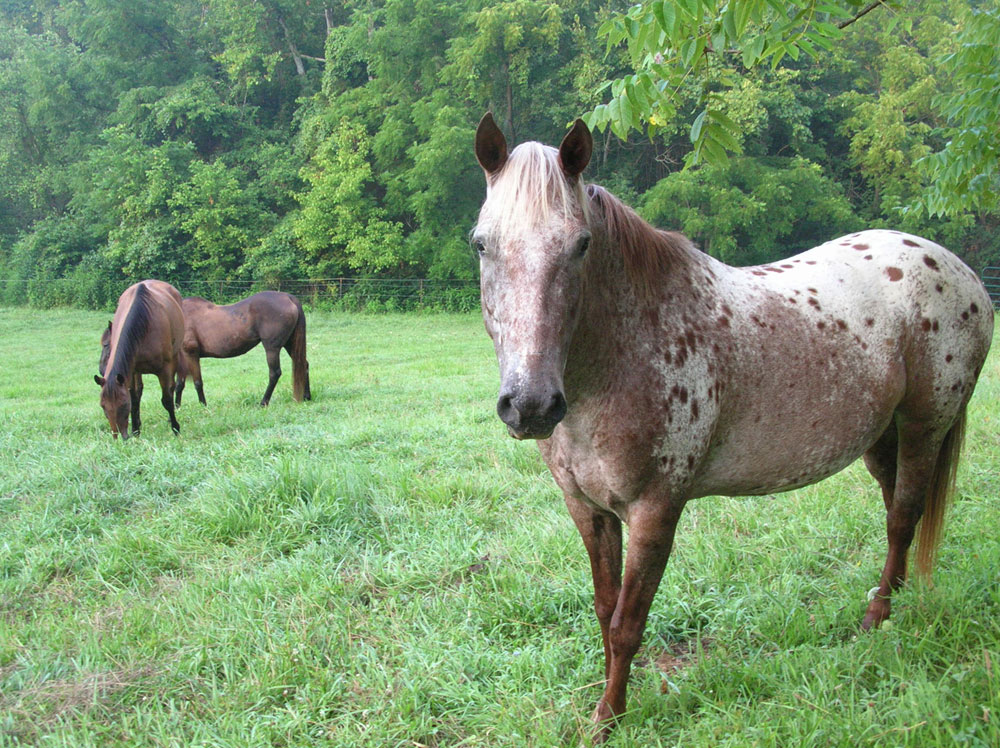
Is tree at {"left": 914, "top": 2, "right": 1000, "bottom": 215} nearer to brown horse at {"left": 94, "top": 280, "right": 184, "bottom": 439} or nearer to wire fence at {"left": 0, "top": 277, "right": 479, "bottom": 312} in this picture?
brown horse at {"left": 94, "top": 280, "right": 184, "bottom": 439}

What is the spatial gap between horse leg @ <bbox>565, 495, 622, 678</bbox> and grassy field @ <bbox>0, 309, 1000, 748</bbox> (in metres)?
0.26

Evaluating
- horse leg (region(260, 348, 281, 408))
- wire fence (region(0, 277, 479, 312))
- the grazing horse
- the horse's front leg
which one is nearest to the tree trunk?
wire fence (region(0, 277, 479, 312))

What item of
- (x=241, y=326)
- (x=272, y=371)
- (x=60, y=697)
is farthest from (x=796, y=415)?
(x=241, y=326)

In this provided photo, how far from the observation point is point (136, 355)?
714 centimetres

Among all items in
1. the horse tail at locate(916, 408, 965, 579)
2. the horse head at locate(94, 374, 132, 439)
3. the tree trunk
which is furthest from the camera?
the tree trunk

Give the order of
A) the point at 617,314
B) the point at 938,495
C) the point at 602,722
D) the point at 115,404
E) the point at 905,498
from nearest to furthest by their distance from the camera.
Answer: the point at 617,314, the point at 602,722, the point at 905,498, the point at 938,495, the point at 115,404

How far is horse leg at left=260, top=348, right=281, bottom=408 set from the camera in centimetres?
881

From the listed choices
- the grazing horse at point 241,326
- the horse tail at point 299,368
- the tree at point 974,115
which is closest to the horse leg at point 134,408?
the horse tail at point 299,368

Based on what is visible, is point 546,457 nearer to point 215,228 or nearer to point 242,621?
point 242,621

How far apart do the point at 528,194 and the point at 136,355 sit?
6.76m

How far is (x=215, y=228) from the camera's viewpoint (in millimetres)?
26172

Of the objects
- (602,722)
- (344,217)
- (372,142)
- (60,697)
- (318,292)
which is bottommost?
(318,292)

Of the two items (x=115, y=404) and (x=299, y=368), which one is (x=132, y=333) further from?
(x=299, y=368)

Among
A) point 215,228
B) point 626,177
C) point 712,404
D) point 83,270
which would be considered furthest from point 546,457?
point 83,270
